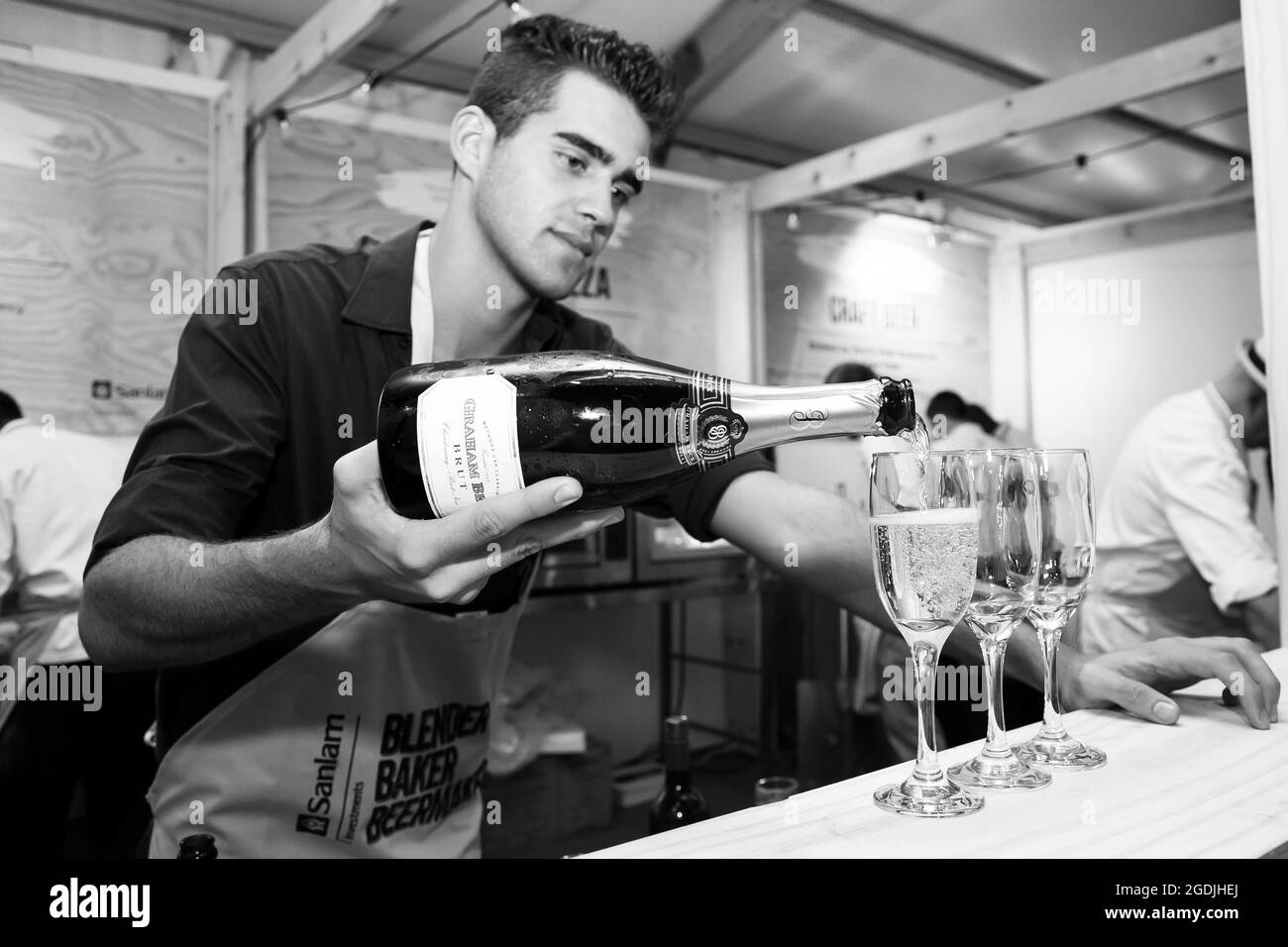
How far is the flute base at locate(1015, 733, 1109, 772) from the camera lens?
26.4 inches

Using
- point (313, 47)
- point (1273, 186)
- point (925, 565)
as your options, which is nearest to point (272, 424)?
point (925, 565)

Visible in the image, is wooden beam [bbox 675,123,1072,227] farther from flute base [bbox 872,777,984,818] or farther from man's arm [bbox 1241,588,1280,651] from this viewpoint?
flute base [bbox 872,777,984,818]

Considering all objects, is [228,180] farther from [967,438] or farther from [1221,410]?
[1221,410]

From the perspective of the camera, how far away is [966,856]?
19.8 inches

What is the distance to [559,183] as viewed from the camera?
3.74 feet

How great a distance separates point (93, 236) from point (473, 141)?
1847 millimetres

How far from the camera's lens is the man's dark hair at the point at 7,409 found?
7.29 feet

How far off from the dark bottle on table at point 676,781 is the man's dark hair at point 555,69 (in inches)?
29.3

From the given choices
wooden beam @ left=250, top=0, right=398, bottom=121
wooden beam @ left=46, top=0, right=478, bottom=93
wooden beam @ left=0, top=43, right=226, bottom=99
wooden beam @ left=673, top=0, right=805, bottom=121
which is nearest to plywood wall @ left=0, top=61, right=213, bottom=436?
wooden beam @ left=0, top=43, right=226, bottom=99

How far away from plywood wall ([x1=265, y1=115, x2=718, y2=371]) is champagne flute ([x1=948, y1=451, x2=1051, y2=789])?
267 centimetres

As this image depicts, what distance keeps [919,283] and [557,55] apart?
12.8ft
